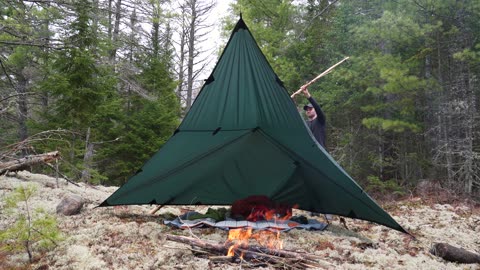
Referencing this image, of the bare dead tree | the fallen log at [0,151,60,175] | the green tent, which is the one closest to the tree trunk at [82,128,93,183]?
the fallen log at [0,151,60,175]

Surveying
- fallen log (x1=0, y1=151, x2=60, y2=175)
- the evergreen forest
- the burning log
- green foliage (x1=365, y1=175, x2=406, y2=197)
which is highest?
the evergreen forest

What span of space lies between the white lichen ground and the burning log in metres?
0.09

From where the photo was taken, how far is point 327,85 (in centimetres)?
1173

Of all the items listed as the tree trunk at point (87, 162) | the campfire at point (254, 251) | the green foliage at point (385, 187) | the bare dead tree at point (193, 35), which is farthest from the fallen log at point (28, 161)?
the bare dead tree at point (193, 35)

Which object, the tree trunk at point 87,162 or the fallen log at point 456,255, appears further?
the tree trunk at point 87,162

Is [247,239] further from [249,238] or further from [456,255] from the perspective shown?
[456,255]

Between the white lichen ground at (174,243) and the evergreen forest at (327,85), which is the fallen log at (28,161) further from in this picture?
the evergreen forest at (327,85)

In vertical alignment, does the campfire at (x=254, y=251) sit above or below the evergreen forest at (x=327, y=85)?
below

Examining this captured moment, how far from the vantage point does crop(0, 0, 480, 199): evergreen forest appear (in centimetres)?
806

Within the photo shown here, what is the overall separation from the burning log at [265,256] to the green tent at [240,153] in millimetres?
1493

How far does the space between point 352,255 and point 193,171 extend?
2.25 m

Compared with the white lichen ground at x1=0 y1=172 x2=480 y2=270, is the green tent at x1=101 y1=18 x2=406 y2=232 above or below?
above

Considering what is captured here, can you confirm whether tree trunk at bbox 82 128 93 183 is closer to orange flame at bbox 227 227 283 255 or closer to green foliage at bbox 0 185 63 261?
green foliage at bbox 0 185 63 261

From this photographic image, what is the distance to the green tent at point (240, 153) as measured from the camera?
4.46 metres
